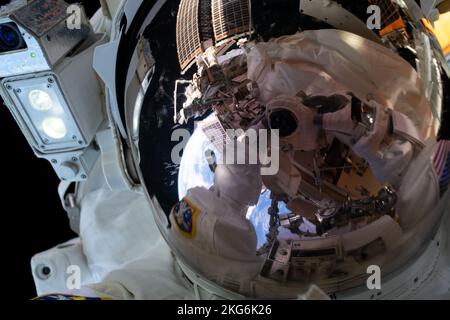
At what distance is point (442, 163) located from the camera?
31.1 inches

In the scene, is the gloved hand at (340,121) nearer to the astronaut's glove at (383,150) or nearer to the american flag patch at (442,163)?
the astronaut's glove at (383,150)

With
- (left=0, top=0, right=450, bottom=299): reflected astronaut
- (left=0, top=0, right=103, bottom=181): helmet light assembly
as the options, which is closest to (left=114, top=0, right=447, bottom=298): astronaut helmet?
(left=0, top=0, right=450, bottom=299): reflected astronaut

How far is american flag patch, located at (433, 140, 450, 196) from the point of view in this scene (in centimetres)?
78

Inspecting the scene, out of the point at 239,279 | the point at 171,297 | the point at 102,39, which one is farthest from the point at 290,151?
the point at 102,39

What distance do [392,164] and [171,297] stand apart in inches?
21.6

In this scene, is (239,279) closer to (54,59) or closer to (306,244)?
(306,244)

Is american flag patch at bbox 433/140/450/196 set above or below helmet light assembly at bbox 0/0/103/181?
below

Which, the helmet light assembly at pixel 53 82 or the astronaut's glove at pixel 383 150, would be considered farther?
the helmet light assembly at pixel 53 82

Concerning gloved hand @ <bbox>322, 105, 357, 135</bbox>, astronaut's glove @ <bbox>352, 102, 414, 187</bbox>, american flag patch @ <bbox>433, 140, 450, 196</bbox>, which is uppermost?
gloved hand @ <bbox>322, 105, 357, 135</bbox>

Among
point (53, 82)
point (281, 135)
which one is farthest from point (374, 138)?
point (53, 82)

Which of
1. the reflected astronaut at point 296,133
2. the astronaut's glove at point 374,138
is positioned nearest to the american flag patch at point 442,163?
the reflected astronaut at point 296,133

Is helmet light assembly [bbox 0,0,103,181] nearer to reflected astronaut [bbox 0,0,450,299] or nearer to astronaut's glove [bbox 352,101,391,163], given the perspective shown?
reflected astronaut [bbox 0,0,450,299]

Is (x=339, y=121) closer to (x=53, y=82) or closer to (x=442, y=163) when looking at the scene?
(x=442, y=163)

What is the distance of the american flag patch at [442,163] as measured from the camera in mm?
780
